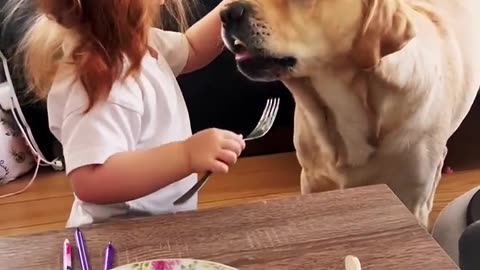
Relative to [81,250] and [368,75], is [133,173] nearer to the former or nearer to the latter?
[81,250]

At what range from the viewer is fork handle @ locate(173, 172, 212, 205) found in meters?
0.91

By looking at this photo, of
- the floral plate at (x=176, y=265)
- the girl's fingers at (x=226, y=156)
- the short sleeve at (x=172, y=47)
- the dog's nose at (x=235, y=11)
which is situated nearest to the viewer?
the floral plate at (x=176, y=265)

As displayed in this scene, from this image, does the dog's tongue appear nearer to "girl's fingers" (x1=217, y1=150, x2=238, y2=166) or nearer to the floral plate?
"girl's fingers" (x1=217, y1=150, x2=238, y2=166)

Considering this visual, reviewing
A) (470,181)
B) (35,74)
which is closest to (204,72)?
(470,181)

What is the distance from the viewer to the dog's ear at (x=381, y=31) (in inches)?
43.3

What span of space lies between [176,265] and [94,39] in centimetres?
39

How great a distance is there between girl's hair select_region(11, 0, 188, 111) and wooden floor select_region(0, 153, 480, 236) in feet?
2.54

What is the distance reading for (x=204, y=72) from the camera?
1.86 m

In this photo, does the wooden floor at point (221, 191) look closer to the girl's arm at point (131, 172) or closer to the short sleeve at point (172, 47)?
the short sleeve at point (172, 47)

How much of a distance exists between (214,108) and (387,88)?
79cm

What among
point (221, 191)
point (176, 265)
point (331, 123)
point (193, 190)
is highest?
point (176, 265)

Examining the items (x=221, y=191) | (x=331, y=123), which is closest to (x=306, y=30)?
(x=331, y=123)

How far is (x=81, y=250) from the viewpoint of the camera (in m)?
0.73

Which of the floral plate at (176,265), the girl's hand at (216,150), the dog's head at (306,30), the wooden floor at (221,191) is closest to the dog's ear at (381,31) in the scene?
the dog's head at (306,30)
